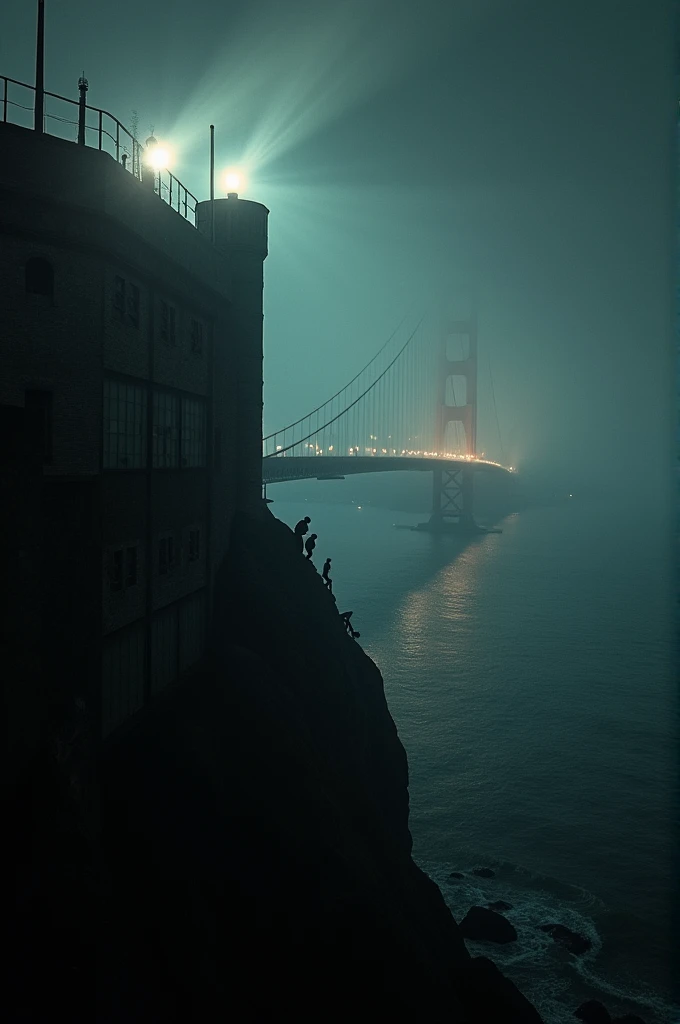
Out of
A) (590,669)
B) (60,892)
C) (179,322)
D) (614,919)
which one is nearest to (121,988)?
(60,892)

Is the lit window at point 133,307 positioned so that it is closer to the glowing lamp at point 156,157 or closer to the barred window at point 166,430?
the barred window at point 166,430

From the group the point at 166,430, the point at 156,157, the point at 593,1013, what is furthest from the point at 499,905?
the point at 156,157

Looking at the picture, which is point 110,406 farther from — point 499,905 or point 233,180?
point 499,905

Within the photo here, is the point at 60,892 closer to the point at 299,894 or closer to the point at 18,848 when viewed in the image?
the point at 18,848

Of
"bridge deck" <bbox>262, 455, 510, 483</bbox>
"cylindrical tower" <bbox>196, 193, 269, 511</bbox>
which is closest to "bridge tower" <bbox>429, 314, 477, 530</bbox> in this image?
"bridge deck" <bbox>262, 455, 510, 483</bbox>

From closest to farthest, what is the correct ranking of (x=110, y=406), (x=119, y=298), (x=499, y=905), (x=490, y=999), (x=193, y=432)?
1. (x=110, y=406)
2. (x=119, y=298)
3. (x=490, y=999)
4. (x=193, y=432)
5. (x=499, y=905)

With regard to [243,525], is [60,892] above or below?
below
